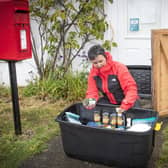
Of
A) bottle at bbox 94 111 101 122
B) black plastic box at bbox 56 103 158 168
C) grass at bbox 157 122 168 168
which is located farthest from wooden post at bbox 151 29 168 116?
bottle at bbox 94 111 101 122

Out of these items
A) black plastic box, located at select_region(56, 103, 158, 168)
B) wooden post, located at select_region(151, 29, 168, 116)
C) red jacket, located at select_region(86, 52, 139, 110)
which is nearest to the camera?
black plastic box, located at select_region(56, 103, 158, 168)

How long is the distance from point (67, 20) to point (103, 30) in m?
0.81

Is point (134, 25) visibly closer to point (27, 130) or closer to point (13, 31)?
point (13, 31)

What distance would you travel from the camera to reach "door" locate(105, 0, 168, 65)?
5.29 meters

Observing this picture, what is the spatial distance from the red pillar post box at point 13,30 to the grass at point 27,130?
1.04 metres

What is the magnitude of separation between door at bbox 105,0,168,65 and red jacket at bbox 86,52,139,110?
225 centimetres

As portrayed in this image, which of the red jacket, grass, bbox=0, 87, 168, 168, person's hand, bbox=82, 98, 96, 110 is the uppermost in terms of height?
the red jacket

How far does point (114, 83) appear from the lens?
3379 millimetres

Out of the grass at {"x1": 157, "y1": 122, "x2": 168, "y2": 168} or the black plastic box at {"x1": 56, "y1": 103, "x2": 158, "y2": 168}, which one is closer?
the black plastic box at {"x1": 56, "y1": 103, "x2": 158, "y2": 168}

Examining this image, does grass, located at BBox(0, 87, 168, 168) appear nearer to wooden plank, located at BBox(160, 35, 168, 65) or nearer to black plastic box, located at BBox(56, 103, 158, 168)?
black plastic box, located at BBox(56, 103, 158, 168)

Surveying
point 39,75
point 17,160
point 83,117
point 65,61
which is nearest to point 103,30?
point 65,61

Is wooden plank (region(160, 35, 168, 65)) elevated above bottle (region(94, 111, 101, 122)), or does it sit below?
above

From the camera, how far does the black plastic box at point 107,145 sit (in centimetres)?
266

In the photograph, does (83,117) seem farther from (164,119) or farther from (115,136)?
(164,119)
